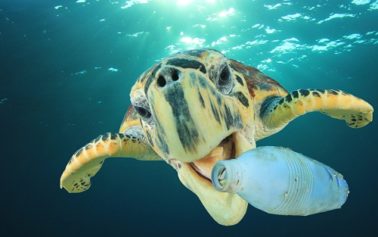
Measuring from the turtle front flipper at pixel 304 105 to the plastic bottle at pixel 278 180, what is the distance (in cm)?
224

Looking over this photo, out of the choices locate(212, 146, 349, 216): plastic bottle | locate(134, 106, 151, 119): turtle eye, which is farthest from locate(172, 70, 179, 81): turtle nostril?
locate(212, 146, 349, 216): plastic bottle

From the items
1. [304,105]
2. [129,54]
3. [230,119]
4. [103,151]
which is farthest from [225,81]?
[129,54]

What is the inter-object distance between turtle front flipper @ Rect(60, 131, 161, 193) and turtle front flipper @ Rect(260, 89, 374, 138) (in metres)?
1.40

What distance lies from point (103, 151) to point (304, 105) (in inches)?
83.2

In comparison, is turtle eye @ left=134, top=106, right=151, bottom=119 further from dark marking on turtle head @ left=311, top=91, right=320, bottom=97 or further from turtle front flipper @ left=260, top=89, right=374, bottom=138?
dark marking on turtle head @ left=311, top=91, right=320, bottom=97

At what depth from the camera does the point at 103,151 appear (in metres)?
3.36

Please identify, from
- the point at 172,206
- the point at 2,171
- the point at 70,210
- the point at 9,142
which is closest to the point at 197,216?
the point at 172,206

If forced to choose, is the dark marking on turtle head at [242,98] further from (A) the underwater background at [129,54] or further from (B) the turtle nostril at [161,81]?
(A) the underwater background at [129,54]

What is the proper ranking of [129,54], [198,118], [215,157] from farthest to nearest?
1. [129,54]
2. [215,157]
3. [198,118]

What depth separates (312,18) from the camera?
43.8 feet

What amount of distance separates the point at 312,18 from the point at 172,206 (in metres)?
72.6

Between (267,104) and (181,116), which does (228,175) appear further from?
(267,104)

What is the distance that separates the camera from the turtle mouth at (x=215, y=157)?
185 cm

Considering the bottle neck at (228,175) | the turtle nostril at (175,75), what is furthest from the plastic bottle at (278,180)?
the turtle nostril at (175,75)
